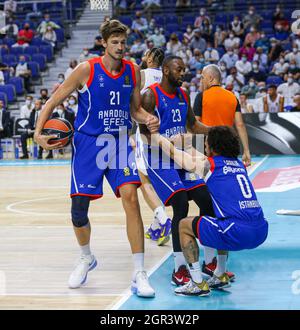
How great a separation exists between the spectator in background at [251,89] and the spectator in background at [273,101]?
1.28m

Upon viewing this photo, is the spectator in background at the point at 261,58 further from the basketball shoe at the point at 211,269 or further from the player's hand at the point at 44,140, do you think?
the player's hand at the point at 44,140

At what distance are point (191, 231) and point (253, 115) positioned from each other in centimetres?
1355

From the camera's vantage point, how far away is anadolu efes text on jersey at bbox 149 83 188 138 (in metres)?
6.70

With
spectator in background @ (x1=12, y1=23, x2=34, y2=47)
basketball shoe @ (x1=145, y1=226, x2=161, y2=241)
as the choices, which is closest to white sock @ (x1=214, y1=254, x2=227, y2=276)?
basketball shoe @ (x1=145, y1=226, x2=161, y2=241)

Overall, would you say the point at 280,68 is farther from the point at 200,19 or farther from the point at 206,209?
the point at 206,209

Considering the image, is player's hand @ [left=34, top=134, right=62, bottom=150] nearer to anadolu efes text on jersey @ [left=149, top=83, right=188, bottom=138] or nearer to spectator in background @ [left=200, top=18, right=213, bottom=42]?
anadolu efes text on jersey @ [left=149, top=83, right=188, bottom=138]

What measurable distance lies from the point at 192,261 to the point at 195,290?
9.0 inches

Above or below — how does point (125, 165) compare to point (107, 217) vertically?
above

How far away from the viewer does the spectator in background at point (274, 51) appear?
23125 mm

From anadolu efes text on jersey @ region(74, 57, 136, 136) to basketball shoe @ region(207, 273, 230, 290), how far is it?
143cm

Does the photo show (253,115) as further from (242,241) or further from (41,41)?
(242,241)

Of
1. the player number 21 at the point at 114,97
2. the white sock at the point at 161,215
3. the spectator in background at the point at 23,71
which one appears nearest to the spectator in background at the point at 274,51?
the spectator in background at the point at 23,71

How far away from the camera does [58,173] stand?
651 inches
